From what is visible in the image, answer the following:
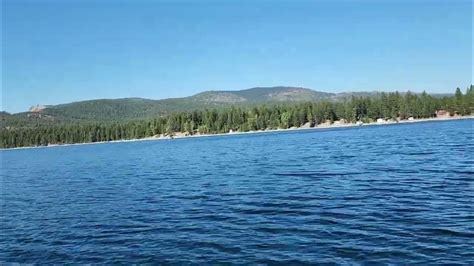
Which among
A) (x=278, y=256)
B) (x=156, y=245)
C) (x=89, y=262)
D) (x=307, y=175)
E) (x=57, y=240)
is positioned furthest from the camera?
(x=307, y=175)

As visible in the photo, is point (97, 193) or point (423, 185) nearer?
point (423, 185)

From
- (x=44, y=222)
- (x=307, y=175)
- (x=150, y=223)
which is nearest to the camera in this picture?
(x=150, y=223)

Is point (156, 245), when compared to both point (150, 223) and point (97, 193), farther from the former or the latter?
point (97, 193)

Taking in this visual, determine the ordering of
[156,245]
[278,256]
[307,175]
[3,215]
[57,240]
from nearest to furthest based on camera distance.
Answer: [278,256] < [156,245] < [57,240] < [3,215] < [307,175]

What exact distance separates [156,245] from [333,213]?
29.7ft

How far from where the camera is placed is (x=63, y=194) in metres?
41.0

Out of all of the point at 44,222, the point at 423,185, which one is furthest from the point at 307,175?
the point at 44,222

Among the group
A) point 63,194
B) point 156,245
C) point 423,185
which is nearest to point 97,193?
point 63,194

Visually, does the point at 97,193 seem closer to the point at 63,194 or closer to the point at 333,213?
the point at 63,194

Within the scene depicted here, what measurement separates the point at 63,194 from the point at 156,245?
24.3 meters

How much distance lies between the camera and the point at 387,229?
1934 centimetres

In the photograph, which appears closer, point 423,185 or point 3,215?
point 423,185

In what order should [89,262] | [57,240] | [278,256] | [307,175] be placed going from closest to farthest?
[278,256]
[89,262]
[57,240]
[307,175]

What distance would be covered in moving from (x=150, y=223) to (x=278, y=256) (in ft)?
32.4
